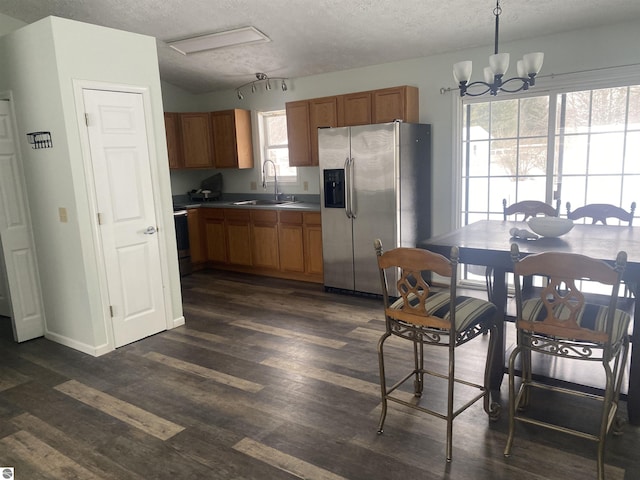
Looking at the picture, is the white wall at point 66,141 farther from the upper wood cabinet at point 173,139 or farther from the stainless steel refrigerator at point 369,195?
the upper wood cabinet at point 173,139

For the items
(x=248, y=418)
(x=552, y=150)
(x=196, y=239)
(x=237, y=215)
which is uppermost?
(x=552, y=150)

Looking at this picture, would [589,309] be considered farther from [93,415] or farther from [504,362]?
[93,415]

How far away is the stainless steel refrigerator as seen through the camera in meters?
4.41

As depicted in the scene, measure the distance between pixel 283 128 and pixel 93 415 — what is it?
445 centimetres

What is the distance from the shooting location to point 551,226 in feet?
8.86

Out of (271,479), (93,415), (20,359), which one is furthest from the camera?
(20,359)

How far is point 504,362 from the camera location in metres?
2.85

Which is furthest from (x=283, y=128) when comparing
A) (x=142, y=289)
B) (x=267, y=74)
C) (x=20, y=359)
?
(x=20, y=359)

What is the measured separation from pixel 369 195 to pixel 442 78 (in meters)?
1.44

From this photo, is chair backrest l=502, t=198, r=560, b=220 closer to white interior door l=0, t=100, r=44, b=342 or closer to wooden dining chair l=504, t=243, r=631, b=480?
wooden dining chair l=504, t=243, r=631, b=480

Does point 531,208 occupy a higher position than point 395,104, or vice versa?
point 395,104

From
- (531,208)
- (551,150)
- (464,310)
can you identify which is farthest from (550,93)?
(464,310)

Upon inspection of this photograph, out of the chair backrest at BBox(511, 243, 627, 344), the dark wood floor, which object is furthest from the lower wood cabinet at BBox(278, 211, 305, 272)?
the chair backrest at BBox(511, 243, 627, 344)

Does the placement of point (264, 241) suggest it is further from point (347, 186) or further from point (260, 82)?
point (260, 82)
